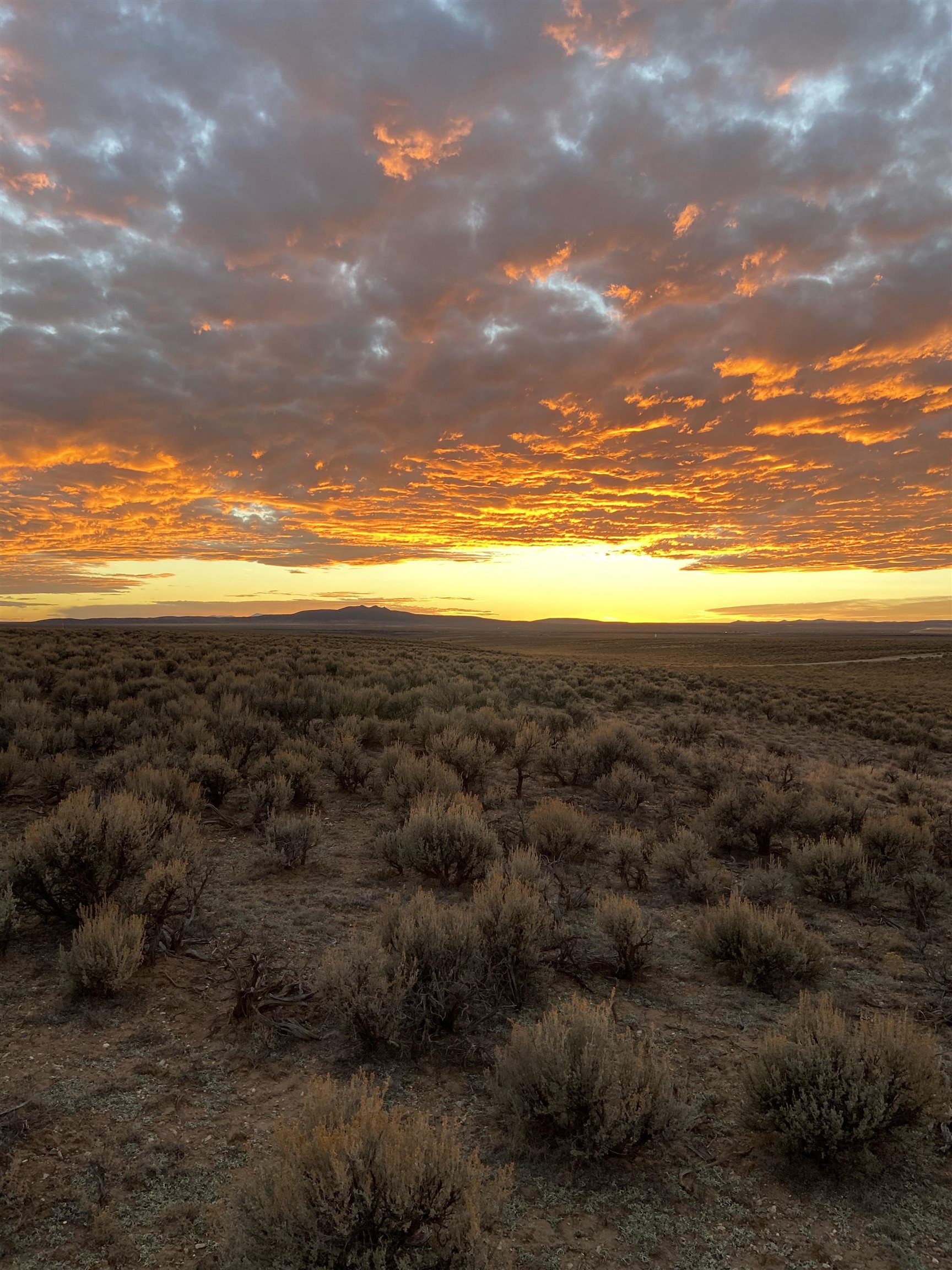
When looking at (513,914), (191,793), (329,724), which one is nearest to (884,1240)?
(513,914)

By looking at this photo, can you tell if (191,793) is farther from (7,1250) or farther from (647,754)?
(647,754)

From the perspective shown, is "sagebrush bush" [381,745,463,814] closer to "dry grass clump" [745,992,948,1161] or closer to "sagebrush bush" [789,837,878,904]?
"sagebrush bush" [789,837,878,904]

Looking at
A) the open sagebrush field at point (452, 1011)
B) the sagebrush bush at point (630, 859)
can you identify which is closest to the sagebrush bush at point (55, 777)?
the open sagebrush field at point (452, 1011)

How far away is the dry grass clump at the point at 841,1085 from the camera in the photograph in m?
3.67

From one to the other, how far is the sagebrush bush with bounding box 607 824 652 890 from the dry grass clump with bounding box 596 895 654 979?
1599 millimetres

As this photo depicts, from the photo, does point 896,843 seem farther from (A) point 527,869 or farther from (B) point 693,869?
(A) point 527,869

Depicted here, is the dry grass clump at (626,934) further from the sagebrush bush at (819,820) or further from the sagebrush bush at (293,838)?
the sagebrush bush at (819,820)

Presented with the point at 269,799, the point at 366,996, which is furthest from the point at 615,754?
the point at 366,996

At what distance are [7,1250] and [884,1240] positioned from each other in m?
4.08

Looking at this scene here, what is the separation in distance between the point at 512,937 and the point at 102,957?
313 cm

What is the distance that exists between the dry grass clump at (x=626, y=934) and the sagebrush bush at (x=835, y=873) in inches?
114

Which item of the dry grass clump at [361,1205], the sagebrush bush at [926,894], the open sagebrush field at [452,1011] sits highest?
the dry grass clump at [361,1205]

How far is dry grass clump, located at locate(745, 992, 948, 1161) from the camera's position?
3674 mm

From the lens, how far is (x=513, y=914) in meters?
5.70
